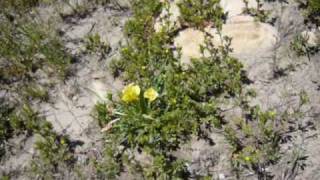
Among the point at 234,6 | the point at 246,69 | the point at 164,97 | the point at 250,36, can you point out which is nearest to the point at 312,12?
the point at 250,36

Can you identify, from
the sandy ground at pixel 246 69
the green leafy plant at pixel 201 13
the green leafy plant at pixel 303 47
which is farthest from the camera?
the green leafy plant at pixel 201 13

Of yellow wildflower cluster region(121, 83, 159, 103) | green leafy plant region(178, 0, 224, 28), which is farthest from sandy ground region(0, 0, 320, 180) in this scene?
yellow wildflower cluster region(121, 83, 159, 103)

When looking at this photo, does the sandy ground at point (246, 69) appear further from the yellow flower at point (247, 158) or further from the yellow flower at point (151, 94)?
the yellow flower at point (151, 94)

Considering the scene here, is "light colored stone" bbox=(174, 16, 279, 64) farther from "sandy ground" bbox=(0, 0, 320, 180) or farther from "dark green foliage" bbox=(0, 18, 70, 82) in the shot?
"dark green foliage" bbox=(0, 18, 70, 82)

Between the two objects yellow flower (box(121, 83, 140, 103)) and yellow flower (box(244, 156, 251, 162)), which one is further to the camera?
yellow flower (box(121, 83, 140, 103))

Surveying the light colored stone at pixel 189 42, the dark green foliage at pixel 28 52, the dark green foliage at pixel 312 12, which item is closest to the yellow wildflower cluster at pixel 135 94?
the light colored stone at pixel 189 42

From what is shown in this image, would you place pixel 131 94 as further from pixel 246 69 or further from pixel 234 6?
pixel 234 6
